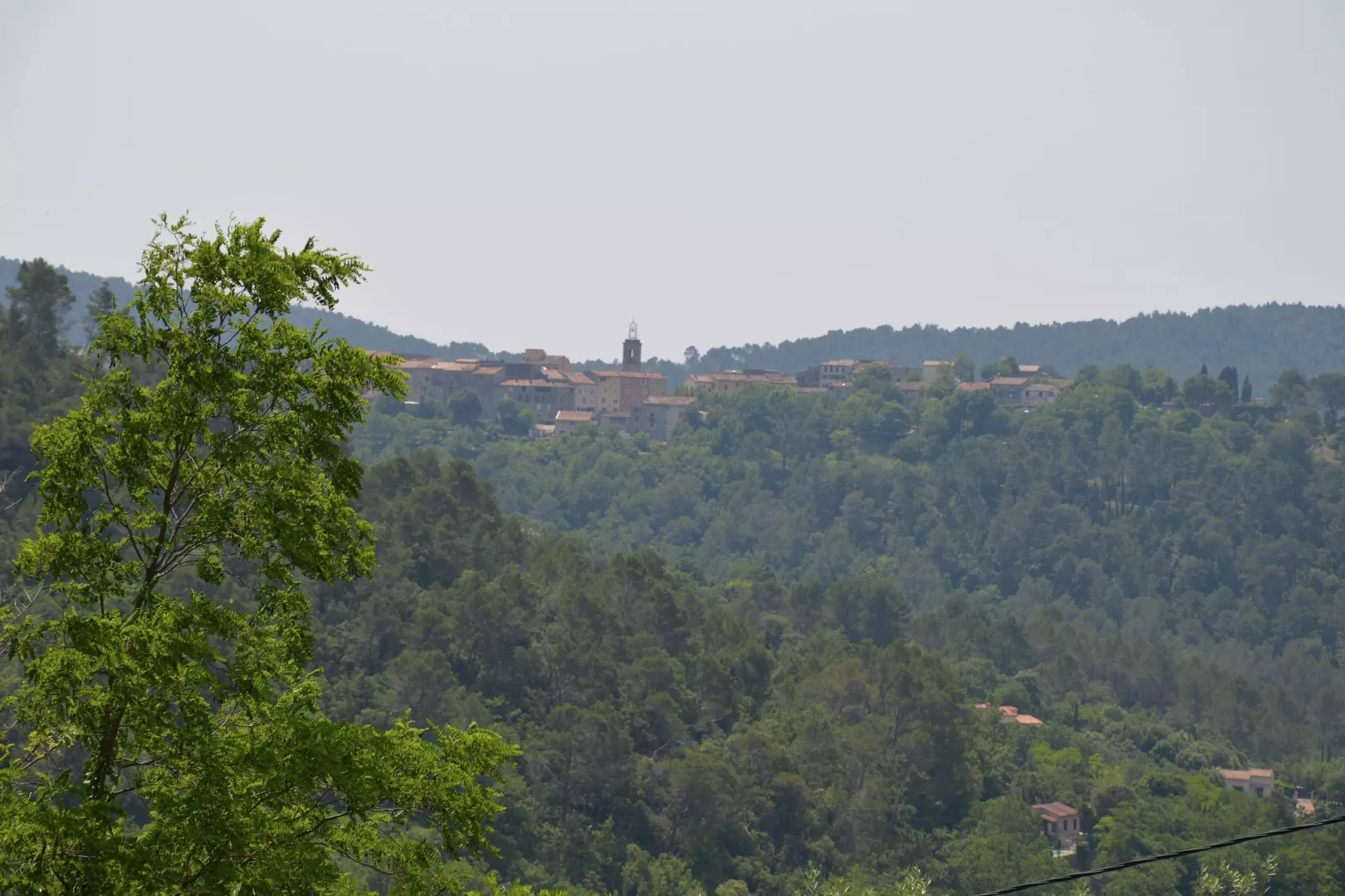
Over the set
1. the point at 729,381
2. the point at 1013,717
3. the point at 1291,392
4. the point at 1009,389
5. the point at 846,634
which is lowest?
the point at 1013,717

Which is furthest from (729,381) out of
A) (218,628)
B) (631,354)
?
(218,628)

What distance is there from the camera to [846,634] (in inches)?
3019

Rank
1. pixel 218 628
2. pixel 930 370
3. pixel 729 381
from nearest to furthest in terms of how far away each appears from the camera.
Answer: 1. pixel 218 628
2. pixel 729 381
3. pixel 930 370

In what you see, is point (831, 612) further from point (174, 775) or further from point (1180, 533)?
point (174, 775)

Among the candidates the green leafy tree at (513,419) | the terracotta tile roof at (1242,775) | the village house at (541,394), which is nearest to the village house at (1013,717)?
the terracotta tile roof at (1242,775)

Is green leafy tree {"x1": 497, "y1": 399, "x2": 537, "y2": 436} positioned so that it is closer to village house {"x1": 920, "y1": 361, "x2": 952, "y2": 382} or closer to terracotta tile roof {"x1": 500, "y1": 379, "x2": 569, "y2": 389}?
terracotta tile roof {"x1": 500, "y1": 379, "x2": 569, "y2": 389}

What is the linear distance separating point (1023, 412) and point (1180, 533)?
20970 millimetres

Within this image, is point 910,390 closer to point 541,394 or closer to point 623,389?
point 623,389

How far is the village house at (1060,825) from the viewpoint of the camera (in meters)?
56.9

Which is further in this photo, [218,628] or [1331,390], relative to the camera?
[1331,390]

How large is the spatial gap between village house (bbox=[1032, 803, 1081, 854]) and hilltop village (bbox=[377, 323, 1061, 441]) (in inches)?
3024

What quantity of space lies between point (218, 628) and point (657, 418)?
129 metres

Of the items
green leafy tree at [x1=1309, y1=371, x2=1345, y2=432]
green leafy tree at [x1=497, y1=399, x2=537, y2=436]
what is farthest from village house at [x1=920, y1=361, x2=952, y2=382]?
green leafy tree at [x1=497, y1=399, x2=537, y2=436]

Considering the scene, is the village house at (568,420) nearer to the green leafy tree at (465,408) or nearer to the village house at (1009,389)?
the green leafy tree at (465,408)
